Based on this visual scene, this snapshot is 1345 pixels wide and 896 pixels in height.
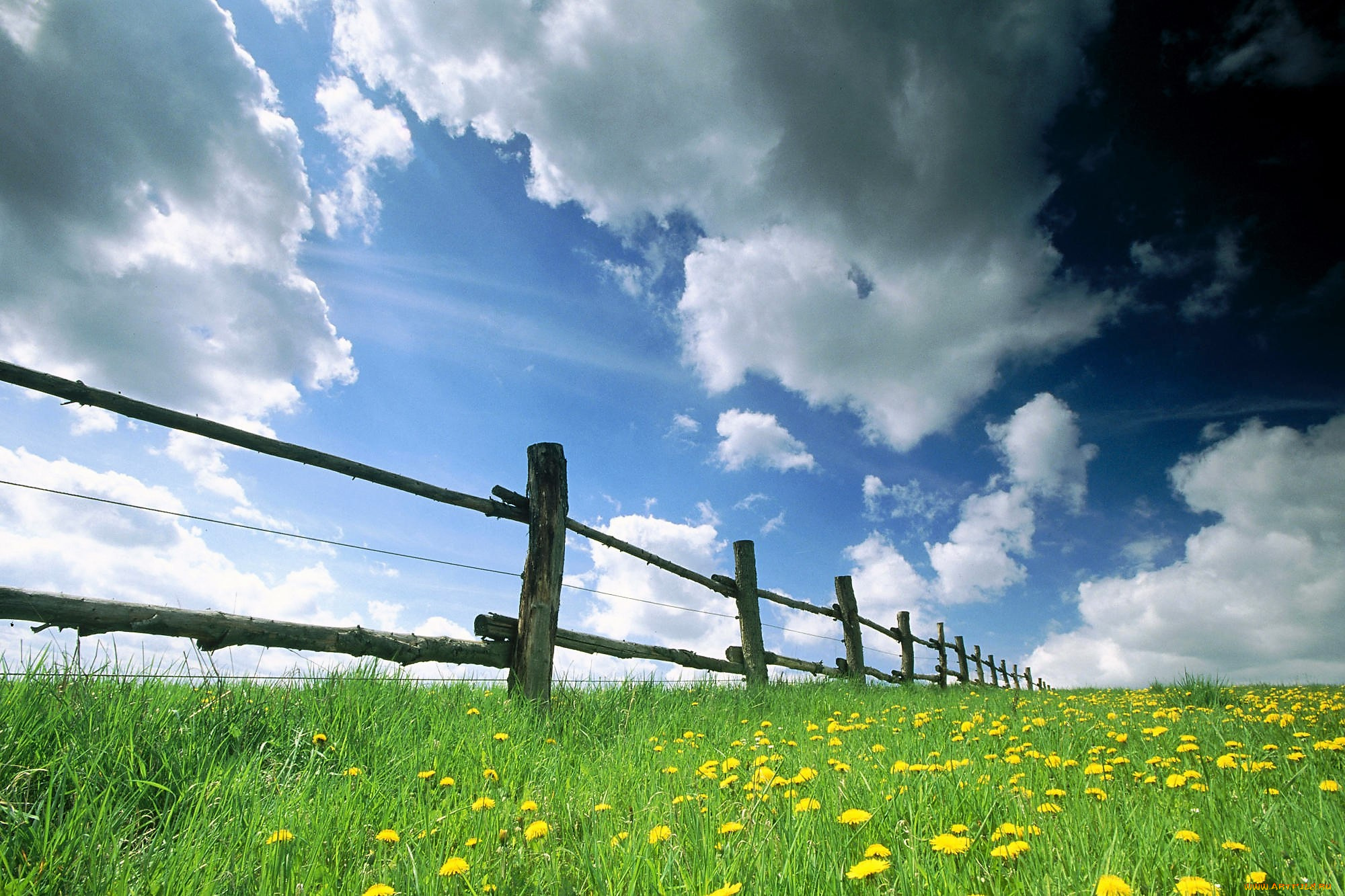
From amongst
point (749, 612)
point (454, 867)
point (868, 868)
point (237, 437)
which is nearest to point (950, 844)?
point (868, 868)

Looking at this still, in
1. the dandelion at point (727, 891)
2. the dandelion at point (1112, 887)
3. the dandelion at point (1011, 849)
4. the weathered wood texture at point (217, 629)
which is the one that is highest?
the weathered wood texture at point (217, 629)

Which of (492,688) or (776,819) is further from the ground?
(492,688)

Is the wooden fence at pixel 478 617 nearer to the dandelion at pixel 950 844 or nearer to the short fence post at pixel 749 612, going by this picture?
the short fence post at pixel 749 612

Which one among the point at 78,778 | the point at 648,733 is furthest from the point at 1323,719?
the point at 78,778

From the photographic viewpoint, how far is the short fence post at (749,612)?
324 inches

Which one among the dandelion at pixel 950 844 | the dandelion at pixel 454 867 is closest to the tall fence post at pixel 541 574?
the dandelion at pixel 454 867

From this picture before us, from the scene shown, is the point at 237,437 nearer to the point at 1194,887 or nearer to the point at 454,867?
the point at 454,867

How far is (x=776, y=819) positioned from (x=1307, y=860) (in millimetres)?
1447

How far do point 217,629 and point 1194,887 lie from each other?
425 centimetres

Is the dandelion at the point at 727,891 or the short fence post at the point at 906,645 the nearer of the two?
the dandelion at the point at 727,891

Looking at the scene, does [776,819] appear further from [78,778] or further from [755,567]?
[755,567]

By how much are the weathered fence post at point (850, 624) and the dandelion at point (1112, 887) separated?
10108mm

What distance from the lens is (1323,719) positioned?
5.10m

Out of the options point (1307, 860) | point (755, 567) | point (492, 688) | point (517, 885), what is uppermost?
point (755, 567)
